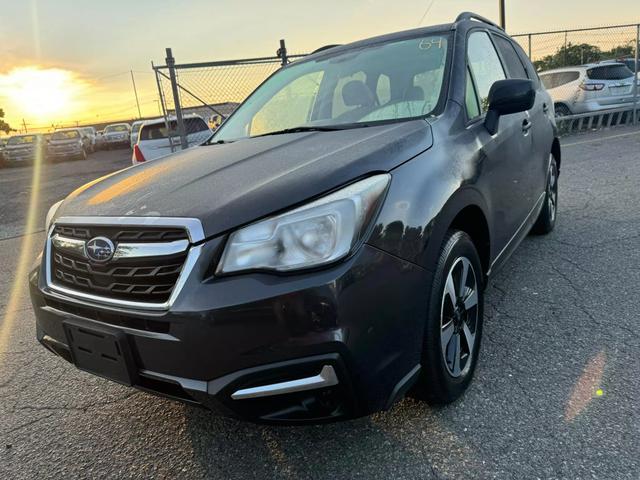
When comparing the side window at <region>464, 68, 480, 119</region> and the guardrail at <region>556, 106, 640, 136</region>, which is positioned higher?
the side window at <region>464, 68, 480, 119</region>

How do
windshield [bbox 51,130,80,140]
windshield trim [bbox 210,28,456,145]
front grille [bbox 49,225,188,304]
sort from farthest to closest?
windshield [bbox 51,130,80,140]
windshield trim [bbox 210,28,456,145]
front grille [bbox 49,225,188,304]

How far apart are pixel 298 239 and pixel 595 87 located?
1275 cm

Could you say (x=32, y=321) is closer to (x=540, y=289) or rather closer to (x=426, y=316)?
(x=426, y=316)

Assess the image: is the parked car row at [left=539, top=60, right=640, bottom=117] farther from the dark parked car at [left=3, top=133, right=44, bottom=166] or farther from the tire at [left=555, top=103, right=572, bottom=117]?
A: the dark parked car at [left=3, top=133, right=44, bottom=166]

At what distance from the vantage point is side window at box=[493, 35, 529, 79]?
11.6 feet

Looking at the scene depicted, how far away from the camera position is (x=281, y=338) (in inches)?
A: 61.6

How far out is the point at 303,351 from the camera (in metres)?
1.56

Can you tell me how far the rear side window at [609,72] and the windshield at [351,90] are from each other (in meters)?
11.0

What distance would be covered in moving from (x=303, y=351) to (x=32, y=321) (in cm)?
302

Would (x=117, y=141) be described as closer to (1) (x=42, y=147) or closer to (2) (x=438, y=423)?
(1) (x=42, y=147)

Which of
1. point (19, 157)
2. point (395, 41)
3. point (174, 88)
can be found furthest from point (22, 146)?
point (395, 41)

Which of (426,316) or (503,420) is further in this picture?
(503,420)

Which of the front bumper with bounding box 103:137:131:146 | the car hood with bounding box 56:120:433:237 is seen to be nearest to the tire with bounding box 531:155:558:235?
the car hood with bounding box 56:120:433:237

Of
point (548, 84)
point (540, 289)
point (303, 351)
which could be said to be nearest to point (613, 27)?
point (548, 84)
